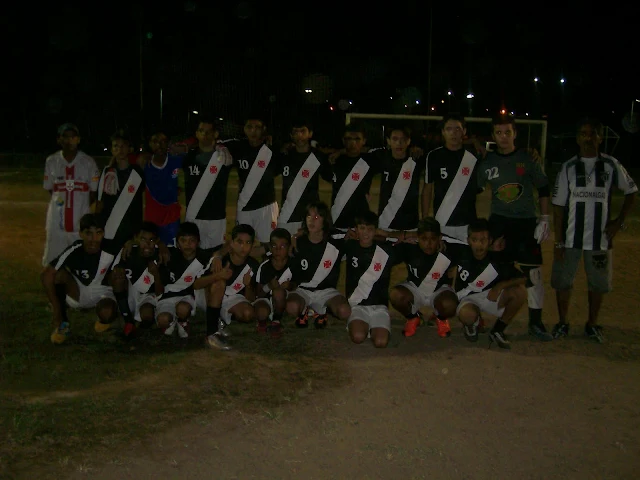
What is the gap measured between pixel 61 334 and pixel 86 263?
73 centimetres

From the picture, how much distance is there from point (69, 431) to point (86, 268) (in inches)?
101

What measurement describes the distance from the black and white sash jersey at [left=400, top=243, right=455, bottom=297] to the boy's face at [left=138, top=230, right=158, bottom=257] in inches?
94.3

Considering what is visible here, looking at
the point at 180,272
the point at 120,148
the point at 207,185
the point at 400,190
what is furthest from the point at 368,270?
the point at 120,148

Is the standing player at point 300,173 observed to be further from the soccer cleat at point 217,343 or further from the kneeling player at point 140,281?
the soccer cleat at point 217,343

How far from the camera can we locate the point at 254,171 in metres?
7.19

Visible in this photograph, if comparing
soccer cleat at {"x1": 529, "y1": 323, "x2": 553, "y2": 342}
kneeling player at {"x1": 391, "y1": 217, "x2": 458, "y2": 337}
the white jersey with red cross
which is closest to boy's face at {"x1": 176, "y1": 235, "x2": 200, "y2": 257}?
the white jersey with red cross

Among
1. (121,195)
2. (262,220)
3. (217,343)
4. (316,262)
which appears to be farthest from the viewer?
(262,220)

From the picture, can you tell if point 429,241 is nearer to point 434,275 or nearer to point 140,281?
point 434,275

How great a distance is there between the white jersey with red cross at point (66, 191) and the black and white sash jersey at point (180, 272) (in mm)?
1361

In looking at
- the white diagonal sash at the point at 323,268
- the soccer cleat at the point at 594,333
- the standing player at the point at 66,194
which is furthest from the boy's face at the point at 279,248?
the soccer cleat at the point at 594,333

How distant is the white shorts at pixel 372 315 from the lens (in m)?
6.05

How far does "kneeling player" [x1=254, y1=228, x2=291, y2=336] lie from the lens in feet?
21.2

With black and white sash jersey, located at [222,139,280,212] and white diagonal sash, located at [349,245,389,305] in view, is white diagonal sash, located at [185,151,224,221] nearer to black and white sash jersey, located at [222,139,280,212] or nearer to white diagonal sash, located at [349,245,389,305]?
black and white sash jersey, located at [222,139,280,212]

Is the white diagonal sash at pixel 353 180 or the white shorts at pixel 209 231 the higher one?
the white diagonal sash at pixel 353 180
